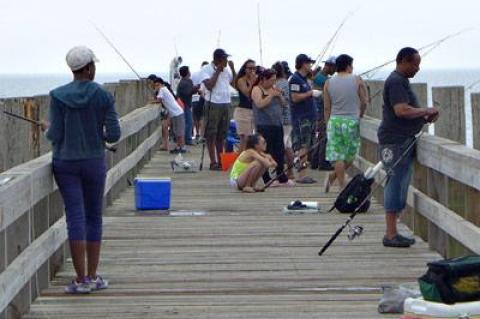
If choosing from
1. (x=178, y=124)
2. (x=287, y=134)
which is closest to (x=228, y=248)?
(x=287, y=134)

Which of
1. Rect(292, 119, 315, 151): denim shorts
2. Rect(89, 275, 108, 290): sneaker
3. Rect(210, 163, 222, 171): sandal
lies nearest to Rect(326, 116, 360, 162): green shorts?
Rect(292, 119, 315, 151): denim shorts

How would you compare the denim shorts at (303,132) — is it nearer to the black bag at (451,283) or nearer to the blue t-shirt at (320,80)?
the blue t-shirt at (320,80)

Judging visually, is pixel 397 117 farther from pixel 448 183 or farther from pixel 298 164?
pixel 298 164

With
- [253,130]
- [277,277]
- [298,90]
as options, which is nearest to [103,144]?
[277,277]

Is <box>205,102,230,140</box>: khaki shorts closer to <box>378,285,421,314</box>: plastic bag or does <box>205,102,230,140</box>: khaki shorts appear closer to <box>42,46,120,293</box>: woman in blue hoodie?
<box>42,46,120,293</box>: woman in blue hoodie

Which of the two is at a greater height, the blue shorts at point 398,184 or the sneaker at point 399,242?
the blue shorts at point 398,184

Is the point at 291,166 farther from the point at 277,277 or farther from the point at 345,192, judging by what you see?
the point at 277,277

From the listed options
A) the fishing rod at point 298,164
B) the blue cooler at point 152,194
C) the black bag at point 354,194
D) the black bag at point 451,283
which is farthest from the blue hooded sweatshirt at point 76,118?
the fishing rod at point 298,164

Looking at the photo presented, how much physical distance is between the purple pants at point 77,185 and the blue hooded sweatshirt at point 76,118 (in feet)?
0.17

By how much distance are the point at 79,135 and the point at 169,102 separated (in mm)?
12958

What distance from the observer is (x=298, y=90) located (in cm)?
1560

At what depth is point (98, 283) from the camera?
8.76 meters

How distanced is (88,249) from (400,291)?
1.99 m

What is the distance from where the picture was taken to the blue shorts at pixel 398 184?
34.0 feet
